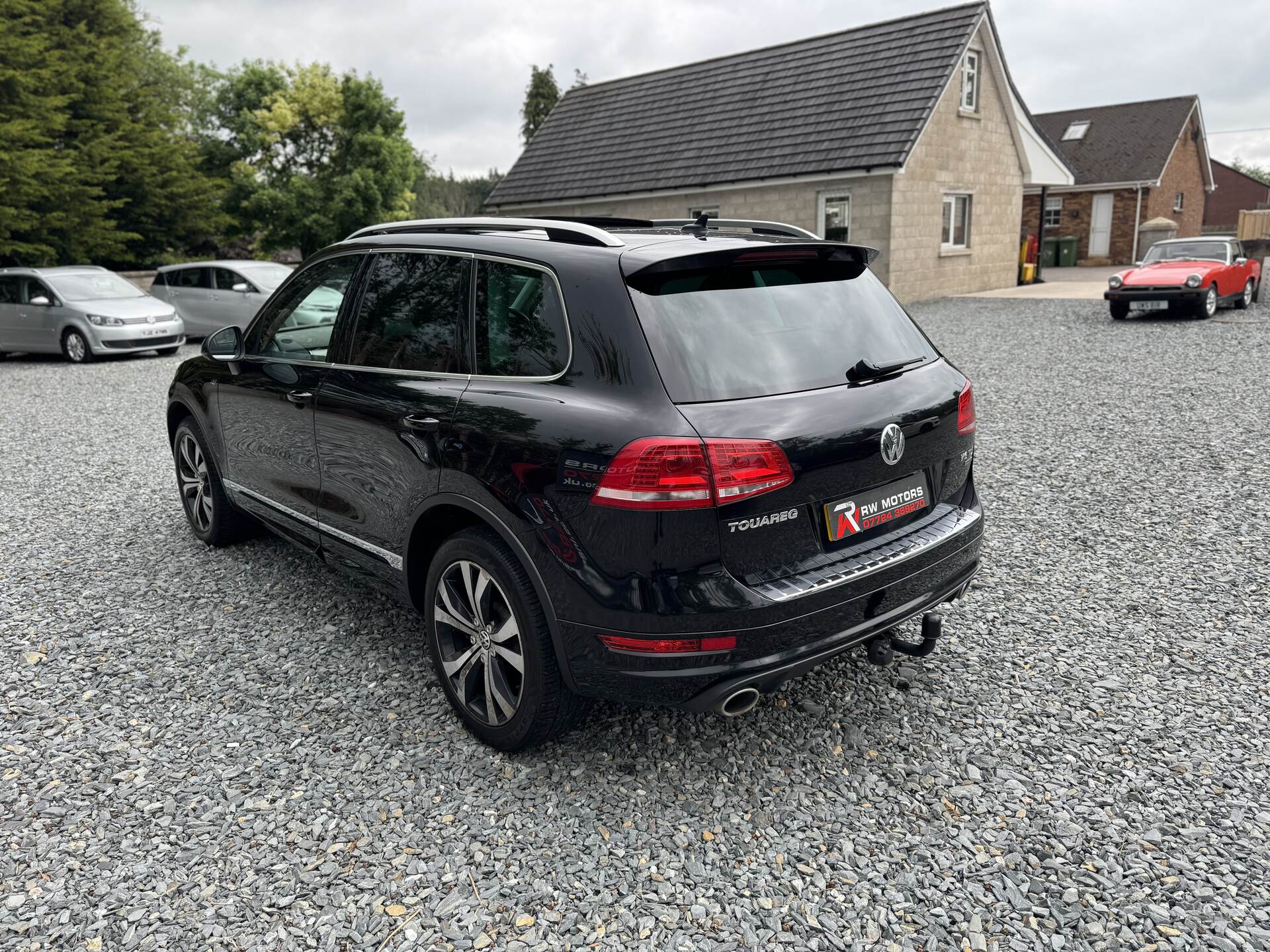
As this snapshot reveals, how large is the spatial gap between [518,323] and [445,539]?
85cm

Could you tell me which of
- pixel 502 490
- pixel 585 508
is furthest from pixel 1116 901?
pixel 502 490

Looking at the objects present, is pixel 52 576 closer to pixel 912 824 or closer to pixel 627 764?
pixel 627 764

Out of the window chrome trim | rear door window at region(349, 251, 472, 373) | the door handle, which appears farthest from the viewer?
the window chrome trim

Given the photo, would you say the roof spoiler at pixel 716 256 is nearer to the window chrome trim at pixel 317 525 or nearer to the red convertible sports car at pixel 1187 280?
the window chrome trim at pixel 317 525

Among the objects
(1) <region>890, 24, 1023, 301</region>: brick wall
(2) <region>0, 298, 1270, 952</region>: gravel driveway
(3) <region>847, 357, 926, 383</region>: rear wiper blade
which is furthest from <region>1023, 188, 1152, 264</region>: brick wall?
(3) <region>847, 357, 926, 383</region>: rear wiper blade

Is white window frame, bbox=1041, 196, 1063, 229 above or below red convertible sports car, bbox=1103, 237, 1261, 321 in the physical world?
above

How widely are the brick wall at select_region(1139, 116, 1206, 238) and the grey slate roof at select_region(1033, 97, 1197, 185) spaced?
1.83ft

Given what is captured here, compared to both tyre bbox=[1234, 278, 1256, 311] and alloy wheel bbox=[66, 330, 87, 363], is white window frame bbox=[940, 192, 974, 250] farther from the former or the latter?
alloy wheel bbox=[66, 330, 87, 363]

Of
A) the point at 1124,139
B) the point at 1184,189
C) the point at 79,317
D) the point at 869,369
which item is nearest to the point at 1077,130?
the point at 1124,139

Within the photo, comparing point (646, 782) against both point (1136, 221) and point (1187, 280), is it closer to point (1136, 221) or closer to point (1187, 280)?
point (1187, 280)

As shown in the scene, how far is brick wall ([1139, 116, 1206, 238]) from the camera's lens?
115 feet

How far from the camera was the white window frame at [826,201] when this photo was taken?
20250mm

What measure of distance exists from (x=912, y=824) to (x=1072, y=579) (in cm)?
243

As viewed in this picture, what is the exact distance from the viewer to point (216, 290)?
17578 mm
